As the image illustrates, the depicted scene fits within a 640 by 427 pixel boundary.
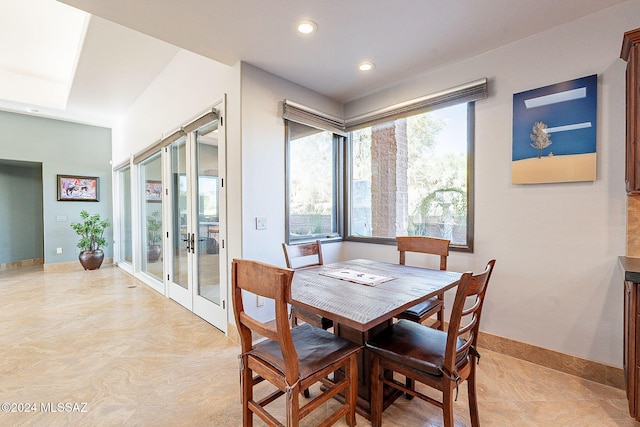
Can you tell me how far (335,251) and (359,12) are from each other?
2.51 metres

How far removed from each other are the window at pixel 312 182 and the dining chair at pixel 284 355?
1.57 metres

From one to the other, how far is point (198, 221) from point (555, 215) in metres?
3.44

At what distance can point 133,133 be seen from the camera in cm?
506

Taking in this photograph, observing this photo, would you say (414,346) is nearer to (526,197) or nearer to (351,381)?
(351,381)

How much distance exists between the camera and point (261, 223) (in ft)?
8.95

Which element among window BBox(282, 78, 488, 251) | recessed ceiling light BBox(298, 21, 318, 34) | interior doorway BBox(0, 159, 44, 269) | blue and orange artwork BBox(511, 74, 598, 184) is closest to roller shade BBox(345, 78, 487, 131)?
window BBox(282, 78, 488, 251)

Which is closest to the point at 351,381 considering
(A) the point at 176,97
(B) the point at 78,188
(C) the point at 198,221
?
(C) the point at 198,221

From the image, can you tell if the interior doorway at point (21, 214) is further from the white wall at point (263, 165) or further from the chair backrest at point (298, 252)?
the chair backrest at point (298, 252)

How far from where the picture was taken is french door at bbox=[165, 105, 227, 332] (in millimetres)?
2896

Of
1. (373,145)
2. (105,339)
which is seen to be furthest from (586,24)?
(105,339)

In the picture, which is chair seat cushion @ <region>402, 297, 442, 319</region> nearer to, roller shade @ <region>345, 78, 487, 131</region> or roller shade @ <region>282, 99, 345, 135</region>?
roller shade @ <region>345, 78, 487, 131</region>

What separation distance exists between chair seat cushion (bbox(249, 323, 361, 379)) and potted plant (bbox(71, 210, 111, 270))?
20.4 feet

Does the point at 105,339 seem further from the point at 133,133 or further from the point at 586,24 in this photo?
the point at 586,24

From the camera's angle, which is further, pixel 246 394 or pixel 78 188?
pixel 78 188
